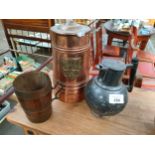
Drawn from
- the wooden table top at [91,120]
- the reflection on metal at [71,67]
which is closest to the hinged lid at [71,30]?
the reflection on metal at [71,67]

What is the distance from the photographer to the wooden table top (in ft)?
2.15

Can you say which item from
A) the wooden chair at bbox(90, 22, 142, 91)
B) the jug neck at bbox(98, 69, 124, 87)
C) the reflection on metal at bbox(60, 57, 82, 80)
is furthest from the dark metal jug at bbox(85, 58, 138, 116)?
the wooden chair at bbox(90, 22, 142, 91)

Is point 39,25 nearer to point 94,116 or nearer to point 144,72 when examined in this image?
point 144,72

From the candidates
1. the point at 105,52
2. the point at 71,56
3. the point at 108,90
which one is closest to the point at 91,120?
the point at 108,90

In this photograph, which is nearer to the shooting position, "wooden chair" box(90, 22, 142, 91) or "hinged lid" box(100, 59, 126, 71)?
"hinged lid" box(100, 59, 126, 71)

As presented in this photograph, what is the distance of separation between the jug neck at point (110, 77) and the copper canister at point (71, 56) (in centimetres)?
12

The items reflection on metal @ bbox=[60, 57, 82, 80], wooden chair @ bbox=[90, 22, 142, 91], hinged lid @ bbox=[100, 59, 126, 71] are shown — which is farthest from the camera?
wooden chair @ bbox=[90, 22, 142, 91]

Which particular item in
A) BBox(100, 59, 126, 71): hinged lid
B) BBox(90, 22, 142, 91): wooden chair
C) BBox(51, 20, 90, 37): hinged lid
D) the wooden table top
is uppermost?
BBox(51, 20, 90, 37): hinged lid

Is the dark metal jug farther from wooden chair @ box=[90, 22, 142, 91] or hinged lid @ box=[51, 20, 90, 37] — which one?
wooden chair @ box=[90, 22, 142, 91]

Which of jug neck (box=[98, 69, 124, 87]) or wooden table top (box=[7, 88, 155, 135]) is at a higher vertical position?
jug neck (box=[98, 69, 124, 87])

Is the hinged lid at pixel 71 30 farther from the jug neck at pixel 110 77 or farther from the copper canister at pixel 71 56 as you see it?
the jug neck at pixel 110 77

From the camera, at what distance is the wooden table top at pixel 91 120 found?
25.8 inches

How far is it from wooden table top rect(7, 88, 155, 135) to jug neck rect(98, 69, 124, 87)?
7.4 inches

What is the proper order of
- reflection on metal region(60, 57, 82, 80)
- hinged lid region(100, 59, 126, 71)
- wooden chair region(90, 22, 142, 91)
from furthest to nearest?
wooden chair region(90, 22, 142, 91) → reflection on metal region(60, 57, 82, 80) → hinged lid region(100, 59, 126, 71)
